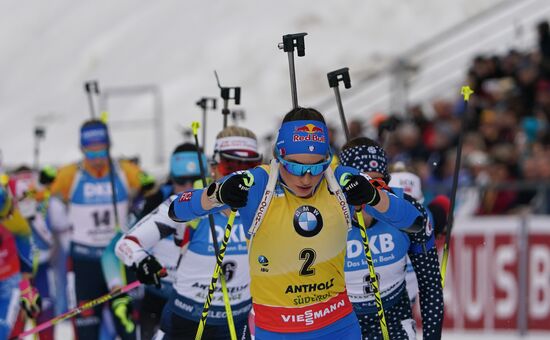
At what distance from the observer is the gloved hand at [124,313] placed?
9.23 m

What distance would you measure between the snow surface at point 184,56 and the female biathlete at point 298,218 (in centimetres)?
1381

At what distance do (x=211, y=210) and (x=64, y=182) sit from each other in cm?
555

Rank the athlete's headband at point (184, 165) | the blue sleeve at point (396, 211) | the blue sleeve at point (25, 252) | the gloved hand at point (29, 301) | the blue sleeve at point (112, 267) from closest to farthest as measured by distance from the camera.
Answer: the blue sleeve at point (396, 211)
the athlete's headband at point (184, 165)
the blue sleeve at point (112, 267)
the gloved hand at point (29, 301)
the blue sleeve at point (25, 252)

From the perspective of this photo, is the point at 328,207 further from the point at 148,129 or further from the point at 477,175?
the point at 148,129

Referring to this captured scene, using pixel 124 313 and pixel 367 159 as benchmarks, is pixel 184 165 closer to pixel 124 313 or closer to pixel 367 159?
pixel 367 159

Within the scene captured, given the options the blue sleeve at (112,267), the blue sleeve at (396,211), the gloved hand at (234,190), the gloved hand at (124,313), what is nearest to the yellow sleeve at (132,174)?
the gloved hand at (124,313)

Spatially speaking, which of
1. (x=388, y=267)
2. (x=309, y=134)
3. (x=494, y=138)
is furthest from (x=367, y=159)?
(x=494, y=138)

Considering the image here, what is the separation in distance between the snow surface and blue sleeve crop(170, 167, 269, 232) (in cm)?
1383

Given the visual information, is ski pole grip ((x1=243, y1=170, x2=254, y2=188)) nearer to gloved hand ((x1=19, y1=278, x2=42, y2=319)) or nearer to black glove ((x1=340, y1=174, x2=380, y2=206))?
black glove ((x1=340, y1=174, x2=380, y2=206))

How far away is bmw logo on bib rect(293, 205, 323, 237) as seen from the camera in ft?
18.2

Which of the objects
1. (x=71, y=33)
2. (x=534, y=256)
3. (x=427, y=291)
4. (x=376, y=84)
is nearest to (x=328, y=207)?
(x=427, y=291)

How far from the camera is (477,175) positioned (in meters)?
13.3

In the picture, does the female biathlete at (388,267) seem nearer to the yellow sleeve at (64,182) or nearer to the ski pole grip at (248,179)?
the ski pole grip at (248,179)

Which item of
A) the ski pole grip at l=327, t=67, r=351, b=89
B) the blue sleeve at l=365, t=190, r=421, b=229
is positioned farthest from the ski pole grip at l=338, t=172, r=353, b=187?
the ski pole grip at l=327, t=67, r=351, b=89
